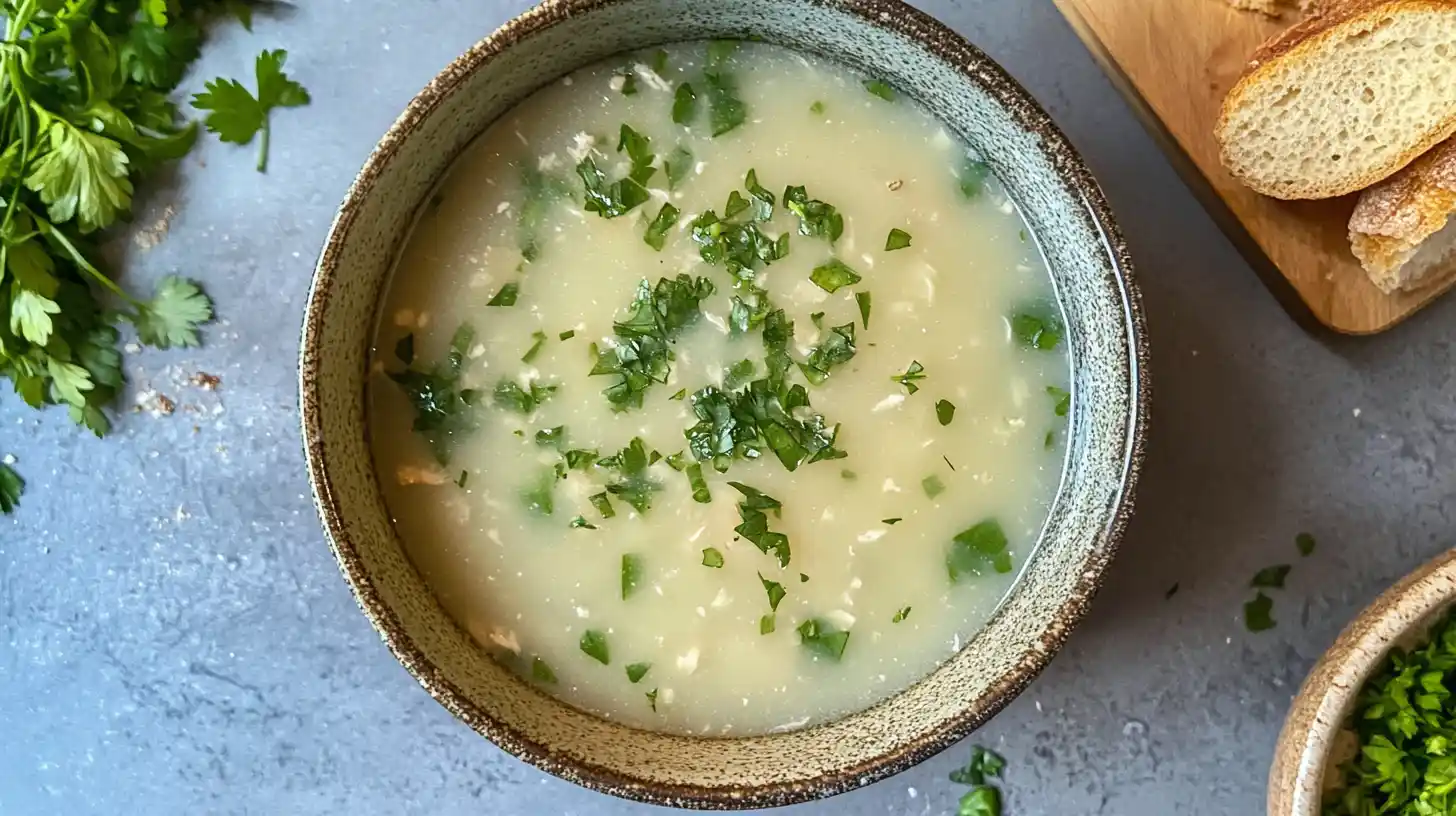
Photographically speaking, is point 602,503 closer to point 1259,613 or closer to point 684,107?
point 684,107

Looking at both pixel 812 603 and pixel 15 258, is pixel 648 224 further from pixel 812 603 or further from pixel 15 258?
pixel 15 258

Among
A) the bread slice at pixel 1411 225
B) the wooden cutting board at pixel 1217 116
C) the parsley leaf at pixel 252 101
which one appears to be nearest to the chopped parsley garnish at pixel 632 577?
the parsley leaf at pixel 252 101

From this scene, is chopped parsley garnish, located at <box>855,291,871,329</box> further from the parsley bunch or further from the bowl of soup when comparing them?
the parsley bunch

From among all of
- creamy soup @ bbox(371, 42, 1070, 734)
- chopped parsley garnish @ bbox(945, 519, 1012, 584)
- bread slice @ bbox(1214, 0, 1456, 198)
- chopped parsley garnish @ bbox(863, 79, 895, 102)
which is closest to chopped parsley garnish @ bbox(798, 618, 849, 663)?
creamy soup @ bbox(371, 42, 1070, 734)

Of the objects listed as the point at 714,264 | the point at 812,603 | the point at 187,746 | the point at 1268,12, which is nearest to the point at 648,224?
the point at 714,264

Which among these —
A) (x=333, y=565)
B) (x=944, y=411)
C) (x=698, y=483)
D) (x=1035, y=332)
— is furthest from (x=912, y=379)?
(x=333, y=565)

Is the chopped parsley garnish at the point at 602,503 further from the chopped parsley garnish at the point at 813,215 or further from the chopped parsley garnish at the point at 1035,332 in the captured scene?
the chopped parsley garnish at the point at 1035,332

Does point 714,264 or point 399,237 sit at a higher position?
point 399,237

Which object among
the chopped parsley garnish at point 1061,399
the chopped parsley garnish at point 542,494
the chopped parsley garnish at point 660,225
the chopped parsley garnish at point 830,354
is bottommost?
the chopped parsley garnish at point 1061,399
